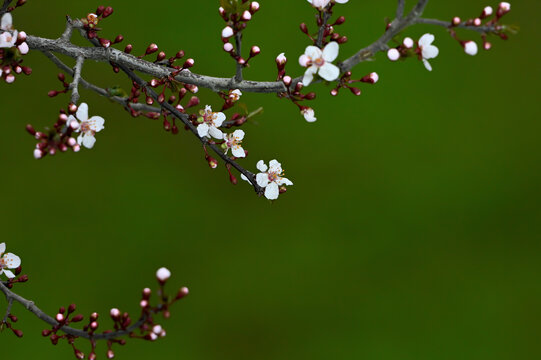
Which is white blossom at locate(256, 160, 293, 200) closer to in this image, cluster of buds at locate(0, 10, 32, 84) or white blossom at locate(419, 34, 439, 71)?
white blossom at locate(419, 34, 439, 71)

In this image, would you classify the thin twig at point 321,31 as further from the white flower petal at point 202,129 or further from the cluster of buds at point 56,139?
the cluster of buds at point 56,139

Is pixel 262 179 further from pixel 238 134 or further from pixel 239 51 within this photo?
pixel 239 51

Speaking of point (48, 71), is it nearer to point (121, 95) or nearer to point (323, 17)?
point (121, 95)

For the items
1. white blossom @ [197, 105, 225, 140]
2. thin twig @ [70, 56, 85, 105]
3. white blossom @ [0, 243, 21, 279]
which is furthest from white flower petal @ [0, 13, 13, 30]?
white blossom @ [0, 243, 21, 279]

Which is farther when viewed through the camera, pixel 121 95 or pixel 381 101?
pixel 381 101

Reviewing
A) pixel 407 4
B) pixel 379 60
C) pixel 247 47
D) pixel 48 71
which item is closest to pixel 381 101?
pixel 379 60

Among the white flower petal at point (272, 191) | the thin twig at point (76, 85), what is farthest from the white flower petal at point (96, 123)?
the white flower petal at point (272, 191)
